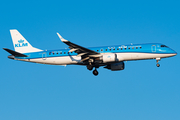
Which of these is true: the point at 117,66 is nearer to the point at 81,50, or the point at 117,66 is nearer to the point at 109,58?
the point at 109,58

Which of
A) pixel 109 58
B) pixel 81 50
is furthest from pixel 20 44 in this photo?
pixel 109 58

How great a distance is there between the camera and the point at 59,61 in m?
48.8

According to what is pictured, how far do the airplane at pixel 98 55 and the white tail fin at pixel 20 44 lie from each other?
139 cm

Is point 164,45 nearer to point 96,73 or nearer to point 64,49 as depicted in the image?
point 96,73

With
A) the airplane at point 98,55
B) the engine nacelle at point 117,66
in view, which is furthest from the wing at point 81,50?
the engine nacelle at point 117,66

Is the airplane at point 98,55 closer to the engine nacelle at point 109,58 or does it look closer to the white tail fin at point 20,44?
the engine nacelle at point 109,58

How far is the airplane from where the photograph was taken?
4609 cm

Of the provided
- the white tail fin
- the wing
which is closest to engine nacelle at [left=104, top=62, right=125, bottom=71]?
the wing

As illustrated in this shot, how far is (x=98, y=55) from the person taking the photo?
4662cm

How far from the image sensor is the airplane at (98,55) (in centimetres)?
4609

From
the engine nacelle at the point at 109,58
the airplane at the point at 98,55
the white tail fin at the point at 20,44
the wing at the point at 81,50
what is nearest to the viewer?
the wing at the point at 81,50

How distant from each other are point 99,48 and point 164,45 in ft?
34.2

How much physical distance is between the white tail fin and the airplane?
1.39 m

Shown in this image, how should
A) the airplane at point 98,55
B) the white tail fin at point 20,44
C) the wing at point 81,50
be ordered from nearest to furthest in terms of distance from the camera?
the wing at point 81,50 < the airplane at point 98,55 < the white tail fin at point 20,44
